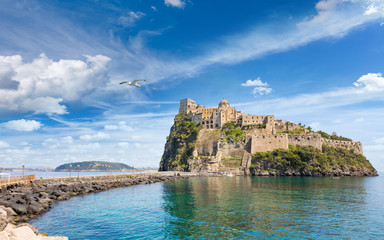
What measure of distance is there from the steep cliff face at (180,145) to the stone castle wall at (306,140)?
36986 millimetres

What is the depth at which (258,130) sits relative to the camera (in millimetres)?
90375

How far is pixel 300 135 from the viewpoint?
280ft

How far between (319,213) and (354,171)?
74.6m

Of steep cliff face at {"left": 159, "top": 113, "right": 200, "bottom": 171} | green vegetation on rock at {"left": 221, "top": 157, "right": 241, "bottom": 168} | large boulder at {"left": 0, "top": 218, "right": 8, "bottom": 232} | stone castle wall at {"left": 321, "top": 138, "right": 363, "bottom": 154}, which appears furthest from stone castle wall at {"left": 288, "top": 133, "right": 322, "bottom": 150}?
large boulder at {"left": 0, "top": 218, "right": 8, "bottom": 232}

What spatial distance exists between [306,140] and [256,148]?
1828cm

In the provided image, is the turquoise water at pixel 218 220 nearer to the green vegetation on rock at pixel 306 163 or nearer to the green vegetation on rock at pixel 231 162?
the green vegetation on rock at pixel 306 163

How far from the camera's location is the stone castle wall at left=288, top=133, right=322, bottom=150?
8304 centimetres

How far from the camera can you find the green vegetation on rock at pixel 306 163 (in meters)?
74.9

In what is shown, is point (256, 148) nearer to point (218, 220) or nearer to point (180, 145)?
point (180, 145)

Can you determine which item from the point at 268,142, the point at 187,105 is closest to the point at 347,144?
the point at 268,142

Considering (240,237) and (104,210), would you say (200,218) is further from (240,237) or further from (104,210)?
(104,210)

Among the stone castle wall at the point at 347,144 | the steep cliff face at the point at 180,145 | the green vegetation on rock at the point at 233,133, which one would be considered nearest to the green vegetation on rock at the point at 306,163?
the stone castle wall at the point at 347,144

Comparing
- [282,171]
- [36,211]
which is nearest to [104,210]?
[36,211]

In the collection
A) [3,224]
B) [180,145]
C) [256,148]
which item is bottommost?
[3,224]
